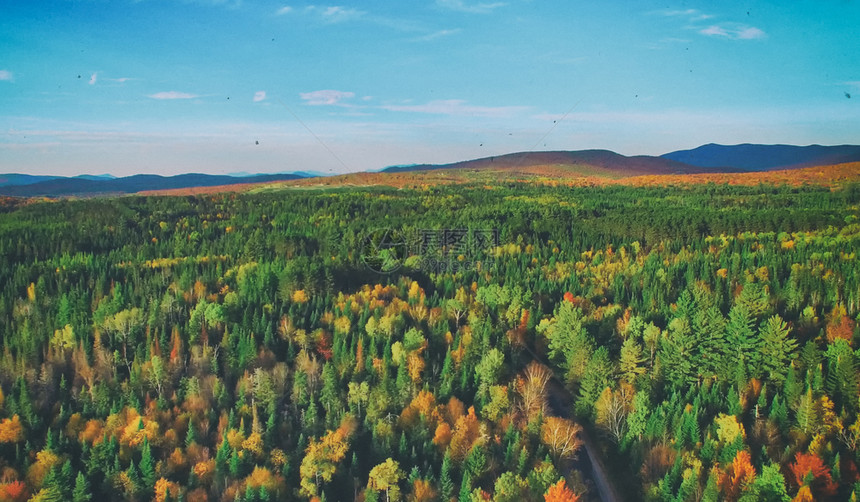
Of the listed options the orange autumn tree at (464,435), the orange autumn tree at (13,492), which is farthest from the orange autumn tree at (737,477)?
the orange autumn tree at (13,492)

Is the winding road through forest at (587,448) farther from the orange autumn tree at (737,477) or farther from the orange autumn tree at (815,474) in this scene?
the orange autumn tree at (815,474)

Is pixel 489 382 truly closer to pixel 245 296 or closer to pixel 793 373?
pixel 793 373

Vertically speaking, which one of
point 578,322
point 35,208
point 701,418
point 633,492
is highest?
point 35,208

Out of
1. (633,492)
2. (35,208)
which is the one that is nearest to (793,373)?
(633,492)

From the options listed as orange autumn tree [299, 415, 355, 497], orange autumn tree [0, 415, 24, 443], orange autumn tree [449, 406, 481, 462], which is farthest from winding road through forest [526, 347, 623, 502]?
orange autumn tree [0, 415, 24, 443]

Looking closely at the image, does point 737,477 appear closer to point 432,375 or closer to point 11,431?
point 432,375

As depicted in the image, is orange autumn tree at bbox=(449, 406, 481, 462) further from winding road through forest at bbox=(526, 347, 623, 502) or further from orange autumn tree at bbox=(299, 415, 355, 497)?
winding road through forest at bbox=(526, 347, 623, 502)
